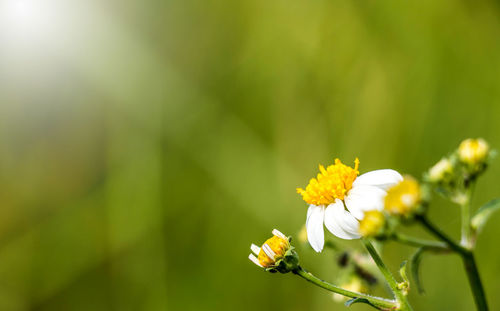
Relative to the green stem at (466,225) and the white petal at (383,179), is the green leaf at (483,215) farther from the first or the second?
the white petal at (383,179)

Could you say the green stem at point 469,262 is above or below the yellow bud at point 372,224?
below

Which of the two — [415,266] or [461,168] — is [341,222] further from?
[461,168]

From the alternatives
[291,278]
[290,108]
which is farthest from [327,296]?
[290,108]

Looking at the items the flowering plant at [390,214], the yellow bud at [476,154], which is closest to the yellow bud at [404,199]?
the flowering plant at [390,214]

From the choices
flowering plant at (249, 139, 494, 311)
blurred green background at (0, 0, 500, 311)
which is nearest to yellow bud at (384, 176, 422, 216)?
flowering plant at (249, 139, 494, 311)

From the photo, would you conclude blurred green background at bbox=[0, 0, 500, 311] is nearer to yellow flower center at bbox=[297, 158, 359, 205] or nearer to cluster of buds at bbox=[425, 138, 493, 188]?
yellow flower center at bbox=[297, 158, 359, 205]

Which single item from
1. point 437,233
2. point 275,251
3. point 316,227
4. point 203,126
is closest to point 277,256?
point 275,251
